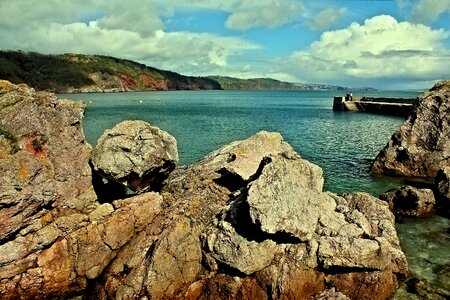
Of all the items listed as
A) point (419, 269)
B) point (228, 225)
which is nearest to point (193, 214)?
point (228, 225)

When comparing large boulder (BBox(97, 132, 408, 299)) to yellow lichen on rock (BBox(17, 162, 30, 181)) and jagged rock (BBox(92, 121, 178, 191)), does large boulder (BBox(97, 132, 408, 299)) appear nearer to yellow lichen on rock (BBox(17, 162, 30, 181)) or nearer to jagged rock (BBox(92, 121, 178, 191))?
jagged rock (BBox(92, 121, 178, 191))

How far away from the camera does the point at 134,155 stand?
22578mm

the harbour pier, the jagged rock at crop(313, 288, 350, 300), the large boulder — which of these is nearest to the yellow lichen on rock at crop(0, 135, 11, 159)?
the large boulder

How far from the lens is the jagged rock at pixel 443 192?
27.8 metres

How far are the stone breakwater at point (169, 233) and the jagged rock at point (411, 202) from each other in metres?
6.93

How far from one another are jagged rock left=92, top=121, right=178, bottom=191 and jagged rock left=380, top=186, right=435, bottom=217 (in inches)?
645

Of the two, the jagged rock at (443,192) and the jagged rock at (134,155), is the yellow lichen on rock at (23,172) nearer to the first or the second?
the jagged rock at (134,155)

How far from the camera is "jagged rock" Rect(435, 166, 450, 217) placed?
27.8 meters

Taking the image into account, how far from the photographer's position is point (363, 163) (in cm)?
4400

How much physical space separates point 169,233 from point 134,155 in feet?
20.2

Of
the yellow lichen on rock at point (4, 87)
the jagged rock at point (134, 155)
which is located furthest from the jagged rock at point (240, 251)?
the yellow lichen on rock at point (4, 87)

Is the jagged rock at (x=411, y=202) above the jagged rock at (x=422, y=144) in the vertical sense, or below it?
below

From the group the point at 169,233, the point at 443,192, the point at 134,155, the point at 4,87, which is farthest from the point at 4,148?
the point at 443,192

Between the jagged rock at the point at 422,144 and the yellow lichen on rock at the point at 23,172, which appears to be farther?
the jagged rock at the point at 422,144
